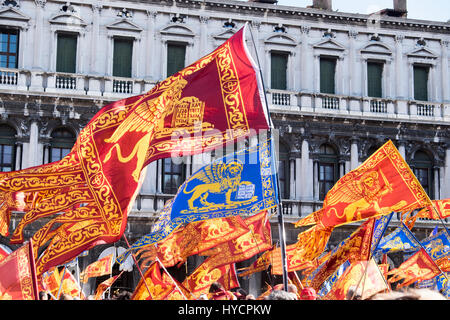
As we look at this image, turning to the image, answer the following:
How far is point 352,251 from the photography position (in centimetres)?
1256

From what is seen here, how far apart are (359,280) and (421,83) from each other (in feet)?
68.7

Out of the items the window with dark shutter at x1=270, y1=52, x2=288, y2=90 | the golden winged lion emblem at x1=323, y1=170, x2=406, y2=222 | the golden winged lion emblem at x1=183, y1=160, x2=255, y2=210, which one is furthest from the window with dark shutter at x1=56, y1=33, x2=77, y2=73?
the golden winged lion emblem at x1=183, y1=160, x2=255, y2=210

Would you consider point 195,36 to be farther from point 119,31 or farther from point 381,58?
point 381,58

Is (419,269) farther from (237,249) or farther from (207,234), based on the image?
(207,234)

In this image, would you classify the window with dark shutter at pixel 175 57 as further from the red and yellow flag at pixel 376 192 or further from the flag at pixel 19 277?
the flag at pixel 19 277

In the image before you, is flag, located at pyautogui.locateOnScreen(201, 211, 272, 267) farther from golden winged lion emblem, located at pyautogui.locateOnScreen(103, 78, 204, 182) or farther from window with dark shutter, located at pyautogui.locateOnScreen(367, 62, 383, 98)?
window with dark shutter, located at pyautogui.locateOnScreen(367, 62, 383, 98)

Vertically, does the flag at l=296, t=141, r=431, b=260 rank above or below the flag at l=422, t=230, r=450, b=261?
above

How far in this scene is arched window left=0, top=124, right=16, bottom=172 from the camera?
83.4 ft

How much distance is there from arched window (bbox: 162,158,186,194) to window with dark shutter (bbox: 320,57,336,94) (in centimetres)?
616

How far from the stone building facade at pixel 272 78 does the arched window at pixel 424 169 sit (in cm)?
5

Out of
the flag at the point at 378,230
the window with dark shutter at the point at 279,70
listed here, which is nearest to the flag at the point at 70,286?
the flag at the point at 378,230

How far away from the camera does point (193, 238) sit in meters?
14.0

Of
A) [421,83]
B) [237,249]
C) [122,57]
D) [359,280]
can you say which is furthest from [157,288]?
[421,83]
